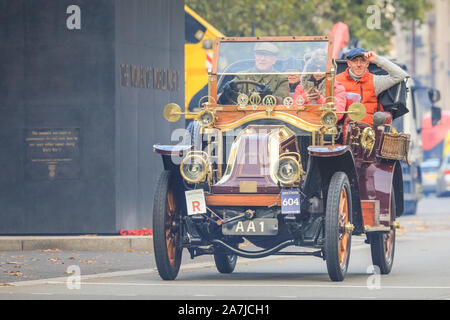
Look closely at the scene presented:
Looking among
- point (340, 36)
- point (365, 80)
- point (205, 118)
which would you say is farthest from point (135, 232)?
point (340, 36)

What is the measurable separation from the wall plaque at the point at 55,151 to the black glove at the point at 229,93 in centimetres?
515

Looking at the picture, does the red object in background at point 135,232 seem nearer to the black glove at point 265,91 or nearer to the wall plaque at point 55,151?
the wall plaque at point 55,151

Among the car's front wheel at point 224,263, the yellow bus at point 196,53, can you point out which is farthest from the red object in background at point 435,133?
the car's front wheel at point 224,263

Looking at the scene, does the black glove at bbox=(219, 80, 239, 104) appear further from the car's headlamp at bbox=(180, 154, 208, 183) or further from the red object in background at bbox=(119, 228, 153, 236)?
the red object in background at bbox=(119, 228, 153, 236)

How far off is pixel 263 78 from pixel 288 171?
1795 millimetres

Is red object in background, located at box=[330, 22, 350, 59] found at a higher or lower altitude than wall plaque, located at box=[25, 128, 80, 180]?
higher

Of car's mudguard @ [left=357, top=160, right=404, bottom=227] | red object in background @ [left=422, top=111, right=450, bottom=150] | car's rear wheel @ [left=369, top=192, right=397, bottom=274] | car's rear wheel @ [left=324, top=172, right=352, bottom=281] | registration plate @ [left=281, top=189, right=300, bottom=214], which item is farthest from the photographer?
red object in background @ [left=422, top=111, right=450, bottom=150]

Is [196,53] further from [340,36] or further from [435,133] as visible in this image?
[435,133]

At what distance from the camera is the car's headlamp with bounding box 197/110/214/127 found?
13.2 meters

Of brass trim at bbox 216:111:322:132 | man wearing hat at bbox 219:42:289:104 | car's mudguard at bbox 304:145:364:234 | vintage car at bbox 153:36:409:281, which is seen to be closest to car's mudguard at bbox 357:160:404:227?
vintage car at bbox 153:36:409:281

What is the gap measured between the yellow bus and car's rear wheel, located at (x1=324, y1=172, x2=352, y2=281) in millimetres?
12516

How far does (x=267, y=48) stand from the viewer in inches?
554

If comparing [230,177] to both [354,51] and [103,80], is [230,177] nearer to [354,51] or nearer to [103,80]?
[354,51]

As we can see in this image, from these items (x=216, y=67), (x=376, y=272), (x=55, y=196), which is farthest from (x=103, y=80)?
(x=376, y=272)
